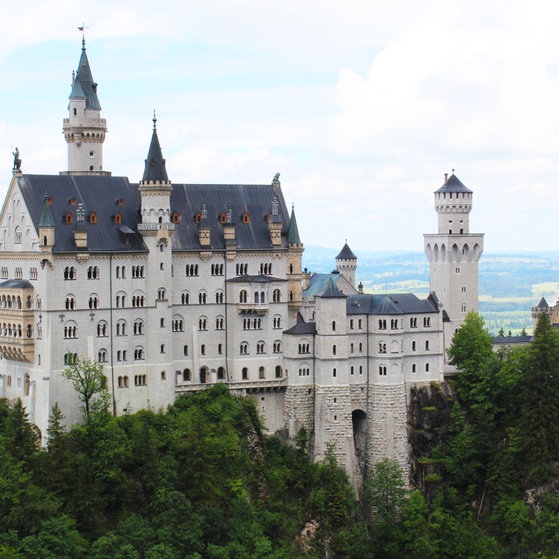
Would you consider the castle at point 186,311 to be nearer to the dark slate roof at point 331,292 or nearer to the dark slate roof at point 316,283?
the dark slate roof at point 331,292

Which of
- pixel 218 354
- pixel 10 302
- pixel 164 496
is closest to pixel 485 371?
pixel 218 354

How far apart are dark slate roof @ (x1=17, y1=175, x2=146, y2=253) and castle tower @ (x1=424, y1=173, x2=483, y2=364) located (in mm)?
35156

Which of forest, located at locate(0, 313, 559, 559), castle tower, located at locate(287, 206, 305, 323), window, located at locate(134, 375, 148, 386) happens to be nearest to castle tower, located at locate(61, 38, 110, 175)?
castle tower, located at locate(287, 206, 305, 323)

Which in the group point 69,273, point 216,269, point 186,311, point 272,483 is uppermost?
point 216,269

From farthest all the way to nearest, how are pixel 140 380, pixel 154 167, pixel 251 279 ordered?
1. pixel 251 279
2. pixel 154 167
3. pixel 140 380

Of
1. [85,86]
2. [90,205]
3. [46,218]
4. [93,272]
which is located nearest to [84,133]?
[85,86]

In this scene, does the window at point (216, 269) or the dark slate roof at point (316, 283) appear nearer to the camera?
the window at point (216, 269)

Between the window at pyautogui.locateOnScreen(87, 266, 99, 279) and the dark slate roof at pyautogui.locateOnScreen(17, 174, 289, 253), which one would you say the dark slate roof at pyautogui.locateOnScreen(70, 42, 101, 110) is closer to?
the dark slate roof at pyautogui.locateOnScreen(17, 174, 289, 253)

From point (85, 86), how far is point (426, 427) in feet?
153

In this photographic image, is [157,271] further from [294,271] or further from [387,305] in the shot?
[387,305]

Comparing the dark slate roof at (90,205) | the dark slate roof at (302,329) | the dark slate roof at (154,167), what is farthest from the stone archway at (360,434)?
the dark slate roof at (154,167)

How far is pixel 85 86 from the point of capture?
5212 inches

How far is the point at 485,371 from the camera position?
129375mm

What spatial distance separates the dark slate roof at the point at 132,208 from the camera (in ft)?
384
